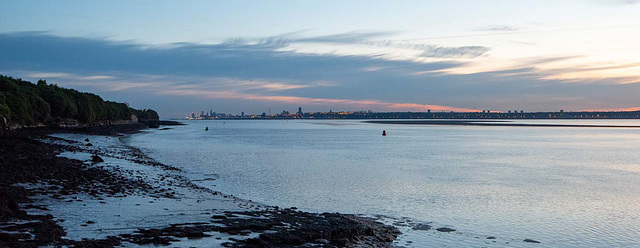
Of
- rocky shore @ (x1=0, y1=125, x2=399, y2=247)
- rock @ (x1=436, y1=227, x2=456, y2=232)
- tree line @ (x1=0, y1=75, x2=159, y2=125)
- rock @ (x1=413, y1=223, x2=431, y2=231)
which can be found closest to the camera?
rocky shore @ (x1=0, y1=125, x2=399, y2=247)

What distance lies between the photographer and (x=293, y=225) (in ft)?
41.0

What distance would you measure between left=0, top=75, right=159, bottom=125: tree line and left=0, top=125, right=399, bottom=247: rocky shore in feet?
113

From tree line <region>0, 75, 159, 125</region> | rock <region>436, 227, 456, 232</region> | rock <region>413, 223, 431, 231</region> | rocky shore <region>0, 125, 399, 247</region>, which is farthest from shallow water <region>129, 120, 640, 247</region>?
tree line <region>0, 75, 159, 125</region>

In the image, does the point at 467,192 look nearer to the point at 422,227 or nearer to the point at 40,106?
the point at 422,227

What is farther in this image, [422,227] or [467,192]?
[467,192]

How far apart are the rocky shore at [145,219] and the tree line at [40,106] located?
113 feet

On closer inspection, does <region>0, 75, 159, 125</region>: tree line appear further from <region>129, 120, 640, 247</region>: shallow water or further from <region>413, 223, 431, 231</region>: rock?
<region>413, 223, 431, 231</region>: rock

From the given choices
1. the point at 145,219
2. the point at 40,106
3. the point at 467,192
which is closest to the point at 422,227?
the point at 145,219

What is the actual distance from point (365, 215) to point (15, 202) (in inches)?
398

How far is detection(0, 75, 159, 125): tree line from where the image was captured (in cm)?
5719

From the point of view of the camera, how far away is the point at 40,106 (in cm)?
7081

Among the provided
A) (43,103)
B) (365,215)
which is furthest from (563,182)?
(43,103)

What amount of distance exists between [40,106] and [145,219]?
228ft

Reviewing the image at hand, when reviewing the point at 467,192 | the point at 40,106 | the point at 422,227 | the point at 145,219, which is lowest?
the point at 467,192
